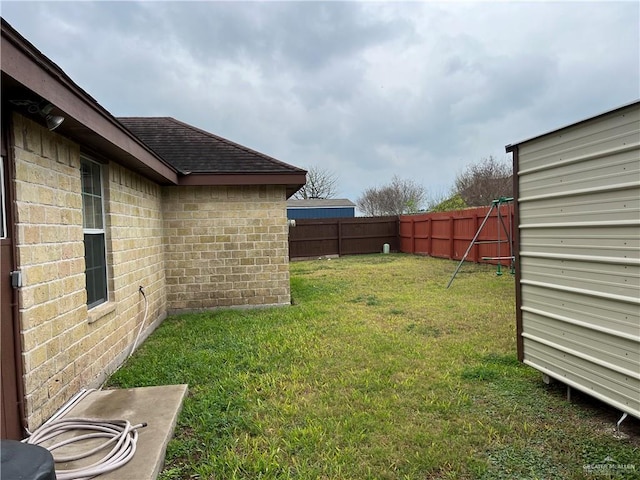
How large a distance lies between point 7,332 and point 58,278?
2.44 feet

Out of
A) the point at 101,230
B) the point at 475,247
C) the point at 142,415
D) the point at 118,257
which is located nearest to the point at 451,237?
the point at 475,247

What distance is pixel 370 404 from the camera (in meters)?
3.21

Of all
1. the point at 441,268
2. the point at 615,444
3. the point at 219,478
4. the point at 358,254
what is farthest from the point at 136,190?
the point at 358,254

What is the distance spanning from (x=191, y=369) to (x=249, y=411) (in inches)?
49.2

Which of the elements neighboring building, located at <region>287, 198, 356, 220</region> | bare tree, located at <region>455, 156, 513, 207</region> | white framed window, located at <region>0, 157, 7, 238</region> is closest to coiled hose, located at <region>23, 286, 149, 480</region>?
white framed window, located at <region>0, 157, 7, 238</region>

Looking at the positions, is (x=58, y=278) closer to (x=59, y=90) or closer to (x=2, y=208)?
(x=2, y=208)

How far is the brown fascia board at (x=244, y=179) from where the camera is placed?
21.9 feet

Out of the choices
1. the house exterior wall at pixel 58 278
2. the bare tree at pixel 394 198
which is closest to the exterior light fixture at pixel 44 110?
the house exterior wall at pixel 58 278

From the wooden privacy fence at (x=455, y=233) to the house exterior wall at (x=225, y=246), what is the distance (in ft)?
23.6

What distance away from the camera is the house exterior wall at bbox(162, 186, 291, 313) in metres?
7.01

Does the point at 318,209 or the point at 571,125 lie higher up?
the point at 318,209

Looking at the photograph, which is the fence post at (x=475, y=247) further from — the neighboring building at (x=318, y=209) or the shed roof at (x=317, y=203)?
the shed roof at (x=317, y=203)

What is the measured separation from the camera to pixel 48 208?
2947 mm

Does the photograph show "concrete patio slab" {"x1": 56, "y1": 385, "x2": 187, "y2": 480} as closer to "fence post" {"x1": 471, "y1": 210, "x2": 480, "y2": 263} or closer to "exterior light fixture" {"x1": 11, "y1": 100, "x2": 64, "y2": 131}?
"exterior light fixture" {"x1": 11, "y1": 100, "x2": 64, "y2": 131}
